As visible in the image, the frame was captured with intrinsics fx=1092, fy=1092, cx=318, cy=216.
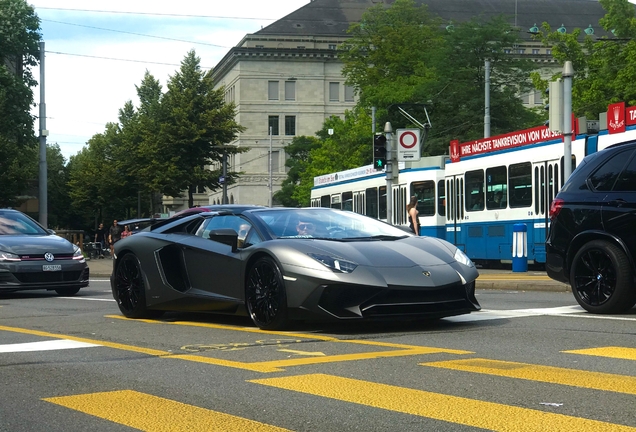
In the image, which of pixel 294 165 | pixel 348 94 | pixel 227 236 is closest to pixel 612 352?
pixel 227 236

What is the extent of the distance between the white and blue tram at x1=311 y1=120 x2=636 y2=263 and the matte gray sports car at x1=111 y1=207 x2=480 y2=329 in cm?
1261

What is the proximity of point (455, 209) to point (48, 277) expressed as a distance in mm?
15633

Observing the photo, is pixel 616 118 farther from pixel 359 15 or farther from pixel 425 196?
pixel 359 15

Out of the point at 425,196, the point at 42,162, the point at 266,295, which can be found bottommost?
the point at 266,295

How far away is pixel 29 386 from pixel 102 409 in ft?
3.75

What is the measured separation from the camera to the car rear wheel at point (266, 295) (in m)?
9.22

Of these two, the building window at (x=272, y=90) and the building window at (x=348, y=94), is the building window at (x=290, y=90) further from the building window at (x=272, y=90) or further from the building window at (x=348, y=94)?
the building window at (x=348, y=94)

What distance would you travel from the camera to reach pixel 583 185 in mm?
11211

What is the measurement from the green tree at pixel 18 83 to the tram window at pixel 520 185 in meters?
32.2

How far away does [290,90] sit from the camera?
112125 mm

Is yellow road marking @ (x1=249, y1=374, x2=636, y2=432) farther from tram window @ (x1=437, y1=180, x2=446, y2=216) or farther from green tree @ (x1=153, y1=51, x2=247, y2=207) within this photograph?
green tree @ (x1=153, y1=51, x2=247, y2=207)

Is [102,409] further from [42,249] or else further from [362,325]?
[42,249]

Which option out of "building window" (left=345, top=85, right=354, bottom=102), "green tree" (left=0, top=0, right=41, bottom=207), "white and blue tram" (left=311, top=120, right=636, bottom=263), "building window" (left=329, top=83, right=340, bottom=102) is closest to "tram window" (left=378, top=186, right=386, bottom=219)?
"white and blue tram" (left=311, top=120, right=636, bottom=263)

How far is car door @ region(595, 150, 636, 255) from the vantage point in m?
10.5
